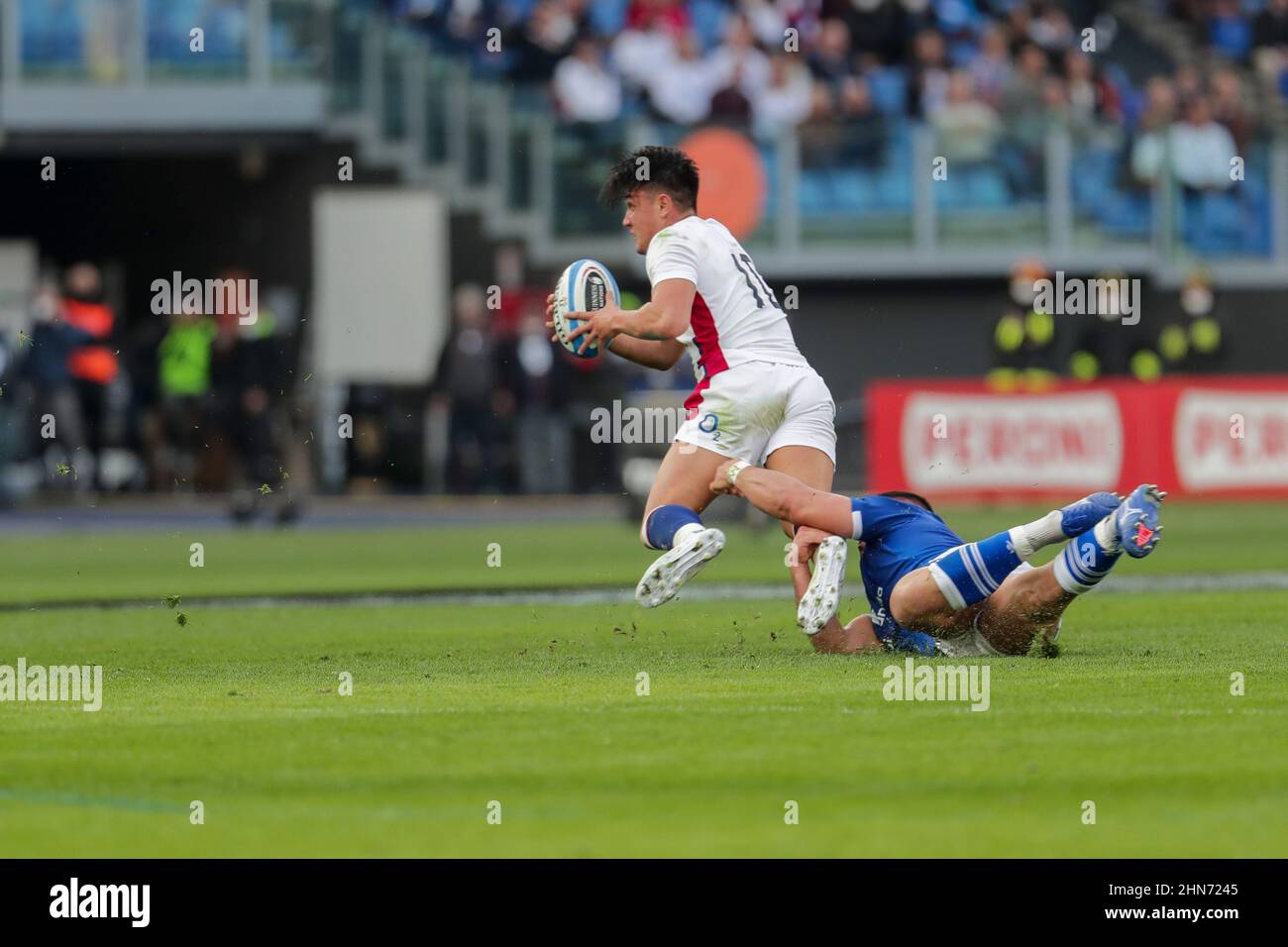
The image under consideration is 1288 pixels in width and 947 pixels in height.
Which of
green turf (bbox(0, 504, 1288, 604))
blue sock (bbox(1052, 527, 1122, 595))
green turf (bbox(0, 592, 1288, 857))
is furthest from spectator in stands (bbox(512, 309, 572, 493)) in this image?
blue sock (bbox(1052, 527, 1122, 595))

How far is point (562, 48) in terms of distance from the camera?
30125 millimetres

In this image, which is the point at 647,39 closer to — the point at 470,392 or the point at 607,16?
the point at 607,16

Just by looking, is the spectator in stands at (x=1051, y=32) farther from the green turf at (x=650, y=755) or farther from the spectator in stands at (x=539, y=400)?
the green turf at (x=650, y=755)

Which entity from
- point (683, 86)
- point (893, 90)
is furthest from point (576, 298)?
point (893, 90)

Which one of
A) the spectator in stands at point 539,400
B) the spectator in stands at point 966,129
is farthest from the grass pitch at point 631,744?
the spectator in stands at point 966,129

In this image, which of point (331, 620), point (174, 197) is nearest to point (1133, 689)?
point (331, 620)

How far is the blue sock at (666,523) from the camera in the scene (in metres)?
10.6

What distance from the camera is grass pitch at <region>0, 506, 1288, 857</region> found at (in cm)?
625

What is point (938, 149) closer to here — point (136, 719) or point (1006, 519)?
point (1006, 519)

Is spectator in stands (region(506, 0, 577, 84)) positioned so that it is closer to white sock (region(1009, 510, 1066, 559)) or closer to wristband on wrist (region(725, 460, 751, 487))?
wristband on wrist (region(725, 460, 751, 487))

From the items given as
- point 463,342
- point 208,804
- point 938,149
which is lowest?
point 208,804

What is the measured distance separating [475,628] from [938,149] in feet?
55.8

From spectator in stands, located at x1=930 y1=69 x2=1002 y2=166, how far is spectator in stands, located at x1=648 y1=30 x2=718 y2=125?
2822 millimetres

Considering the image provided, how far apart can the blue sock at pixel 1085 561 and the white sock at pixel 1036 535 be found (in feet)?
0.26
